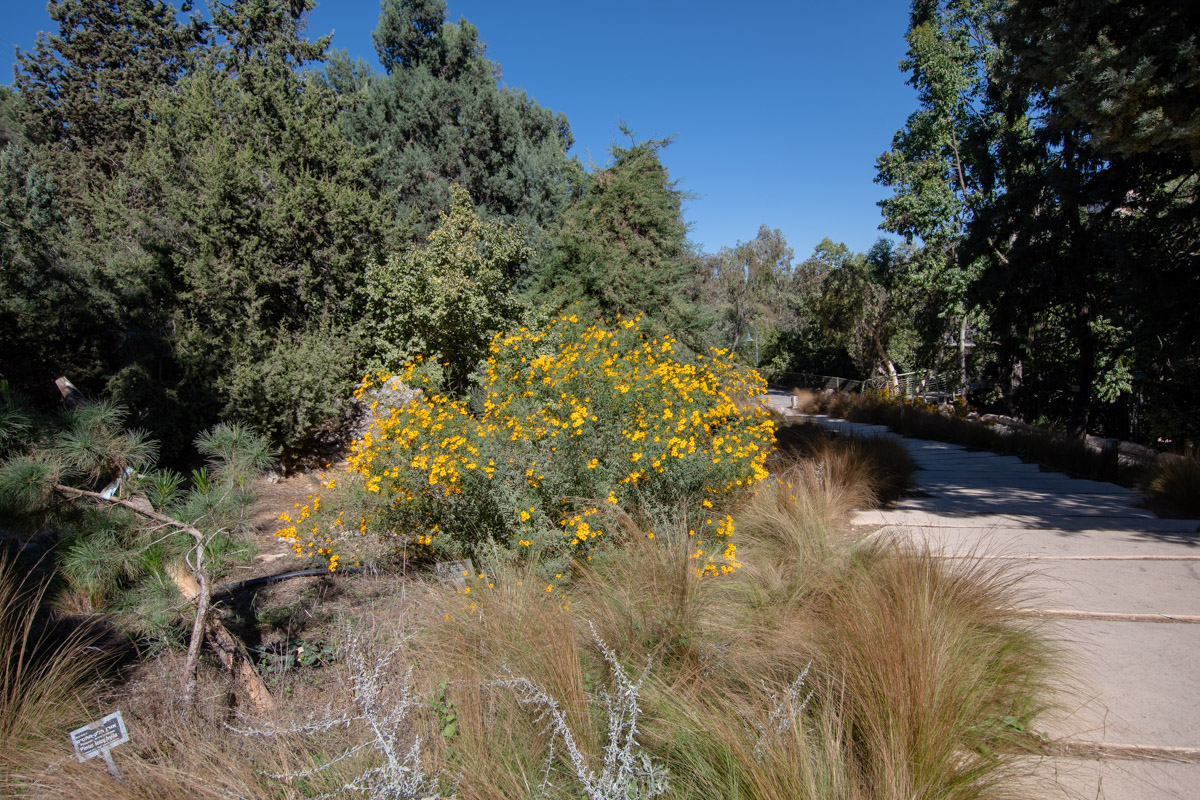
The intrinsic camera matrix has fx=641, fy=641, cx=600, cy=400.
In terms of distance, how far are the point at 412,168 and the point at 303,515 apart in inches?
535

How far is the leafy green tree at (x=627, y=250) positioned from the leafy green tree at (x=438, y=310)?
1056mm

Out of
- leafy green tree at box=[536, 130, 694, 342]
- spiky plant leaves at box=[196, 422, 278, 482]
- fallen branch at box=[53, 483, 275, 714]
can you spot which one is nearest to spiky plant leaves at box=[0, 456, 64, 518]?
fallen branch at box=[53, 483, 275, 714]

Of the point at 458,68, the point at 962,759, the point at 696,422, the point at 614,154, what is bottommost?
the point at 962,759

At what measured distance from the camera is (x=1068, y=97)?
258 inches

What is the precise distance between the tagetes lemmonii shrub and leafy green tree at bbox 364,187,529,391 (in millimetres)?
4619

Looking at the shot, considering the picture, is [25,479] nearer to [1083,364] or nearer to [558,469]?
[558,469]

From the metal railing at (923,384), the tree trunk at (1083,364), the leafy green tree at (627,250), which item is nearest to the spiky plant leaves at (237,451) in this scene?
the leafy green tree at (627,250)

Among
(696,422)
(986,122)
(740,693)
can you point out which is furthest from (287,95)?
(986,122)

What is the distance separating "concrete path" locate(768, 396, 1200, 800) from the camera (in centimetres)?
188

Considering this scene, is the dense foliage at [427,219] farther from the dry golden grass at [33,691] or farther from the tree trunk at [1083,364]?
the dry golden grass at [33,691]

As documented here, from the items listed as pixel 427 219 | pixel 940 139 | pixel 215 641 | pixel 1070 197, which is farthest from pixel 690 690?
pixel 940 139

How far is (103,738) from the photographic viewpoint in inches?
65.2

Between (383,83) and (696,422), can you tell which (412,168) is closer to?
(383,83)

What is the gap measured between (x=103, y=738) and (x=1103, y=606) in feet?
12.4
